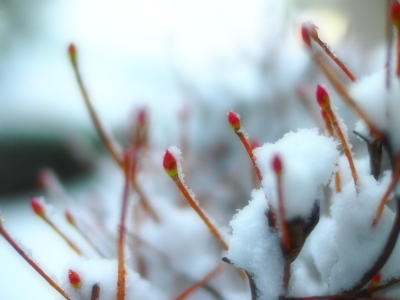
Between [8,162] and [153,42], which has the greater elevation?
[153,42]

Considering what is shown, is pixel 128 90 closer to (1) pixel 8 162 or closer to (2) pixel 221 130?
(1) pixel 8 162

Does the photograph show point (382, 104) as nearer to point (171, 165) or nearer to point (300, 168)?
point (300, 168)

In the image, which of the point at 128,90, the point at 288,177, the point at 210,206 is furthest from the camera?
the point at 128,90

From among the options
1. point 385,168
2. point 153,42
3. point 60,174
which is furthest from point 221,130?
point 153,42

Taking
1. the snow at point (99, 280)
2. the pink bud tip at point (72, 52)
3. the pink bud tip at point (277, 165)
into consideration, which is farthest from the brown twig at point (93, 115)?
the pink bud tip at point (277, 165)

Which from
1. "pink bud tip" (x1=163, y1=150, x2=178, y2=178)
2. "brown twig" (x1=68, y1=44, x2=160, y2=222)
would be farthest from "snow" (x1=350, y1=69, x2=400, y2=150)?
"brown twig" (x1=68, y1=44, x2=160, y2=222)

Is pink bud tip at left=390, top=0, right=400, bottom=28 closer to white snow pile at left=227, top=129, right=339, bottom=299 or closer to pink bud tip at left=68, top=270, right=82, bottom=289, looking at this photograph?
white snow pile at left=227, top=129, right=339, bottom=299

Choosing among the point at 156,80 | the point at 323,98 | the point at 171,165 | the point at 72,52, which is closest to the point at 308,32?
the point at 323,98
